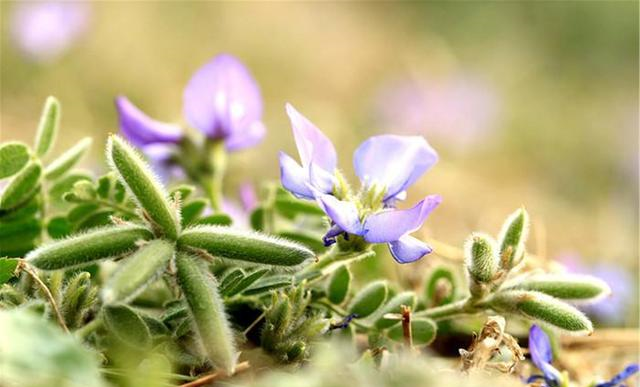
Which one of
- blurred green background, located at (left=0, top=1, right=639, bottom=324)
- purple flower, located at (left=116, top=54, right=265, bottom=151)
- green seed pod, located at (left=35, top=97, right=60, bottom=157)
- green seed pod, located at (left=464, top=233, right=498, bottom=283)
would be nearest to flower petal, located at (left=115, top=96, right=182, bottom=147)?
purple flower, located at (left=116, top=54, right=265, bottom=151)

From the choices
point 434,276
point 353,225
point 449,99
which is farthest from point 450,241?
point 449,99

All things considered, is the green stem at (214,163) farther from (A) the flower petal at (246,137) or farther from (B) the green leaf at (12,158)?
(B) the green leaf at (12,158)

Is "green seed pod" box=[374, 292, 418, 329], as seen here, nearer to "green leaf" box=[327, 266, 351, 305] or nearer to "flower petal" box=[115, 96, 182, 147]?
"green leaf" box=[327, 266, 351, 305]

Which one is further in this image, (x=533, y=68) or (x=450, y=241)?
(x=533, y=68)

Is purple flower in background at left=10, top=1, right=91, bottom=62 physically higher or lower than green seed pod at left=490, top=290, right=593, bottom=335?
higher

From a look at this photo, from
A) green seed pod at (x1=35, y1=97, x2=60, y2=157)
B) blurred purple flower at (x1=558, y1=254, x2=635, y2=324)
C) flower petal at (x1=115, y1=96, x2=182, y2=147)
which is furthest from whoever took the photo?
blurred purple flower at (x1=558, y1=254, x2=635, y2=324)

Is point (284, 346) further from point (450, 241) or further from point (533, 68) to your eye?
point (533, 68)

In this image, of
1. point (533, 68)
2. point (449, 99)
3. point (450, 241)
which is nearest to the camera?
point (450, 241)

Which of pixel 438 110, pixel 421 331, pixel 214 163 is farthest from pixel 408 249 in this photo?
pixel 438 110
